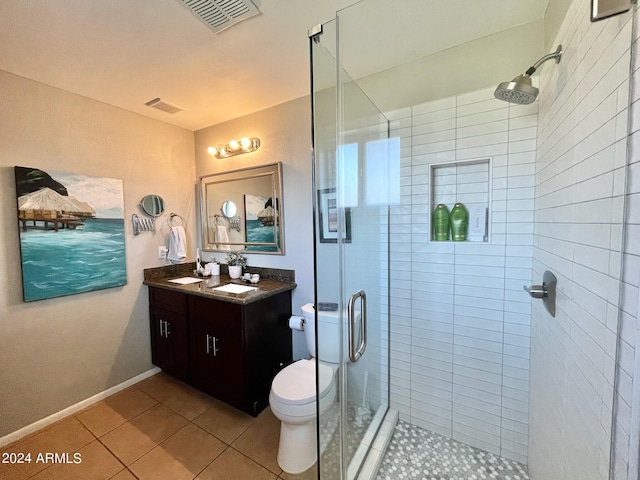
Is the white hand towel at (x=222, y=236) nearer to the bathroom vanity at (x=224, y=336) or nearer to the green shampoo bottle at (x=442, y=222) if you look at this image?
the bathroom vanity at (x=224, y=336)

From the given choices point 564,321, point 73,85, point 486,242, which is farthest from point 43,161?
point 564,321

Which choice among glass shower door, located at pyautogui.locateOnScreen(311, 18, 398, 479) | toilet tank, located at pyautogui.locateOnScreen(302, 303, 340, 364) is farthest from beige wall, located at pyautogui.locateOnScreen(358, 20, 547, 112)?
toilet tank, located at pyautogui.locateOnScreen(302, 303, 340, 364)

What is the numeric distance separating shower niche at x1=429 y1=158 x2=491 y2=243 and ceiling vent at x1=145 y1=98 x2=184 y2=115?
2102 mm

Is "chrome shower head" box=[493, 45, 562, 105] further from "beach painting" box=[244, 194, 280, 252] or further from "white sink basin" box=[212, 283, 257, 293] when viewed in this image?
"white sink basin" box=[212, 283, 257, 293]

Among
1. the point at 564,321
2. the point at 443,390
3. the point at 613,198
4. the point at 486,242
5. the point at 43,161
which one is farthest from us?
the point at 43,161

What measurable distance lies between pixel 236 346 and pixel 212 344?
251 mm

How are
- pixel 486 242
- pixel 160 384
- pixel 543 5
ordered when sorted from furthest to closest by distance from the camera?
pixel 160 384 → pixel 486 242 → pixel 543 5

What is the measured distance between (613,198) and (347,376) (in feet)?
4.01

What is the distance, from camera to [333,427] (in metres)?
1.27

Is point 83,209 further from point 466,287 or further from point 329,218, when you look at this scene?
point 466,287

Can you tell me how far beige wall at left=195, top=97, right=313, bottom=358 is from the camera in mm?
2094

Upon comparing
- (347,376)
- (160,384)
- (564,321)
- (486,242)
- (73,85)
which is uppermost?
(73,85)

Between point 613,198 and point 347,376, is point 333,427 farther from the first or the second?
point 613,198

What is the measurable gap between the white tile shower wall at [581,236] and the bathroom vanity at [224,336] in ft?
5.23
